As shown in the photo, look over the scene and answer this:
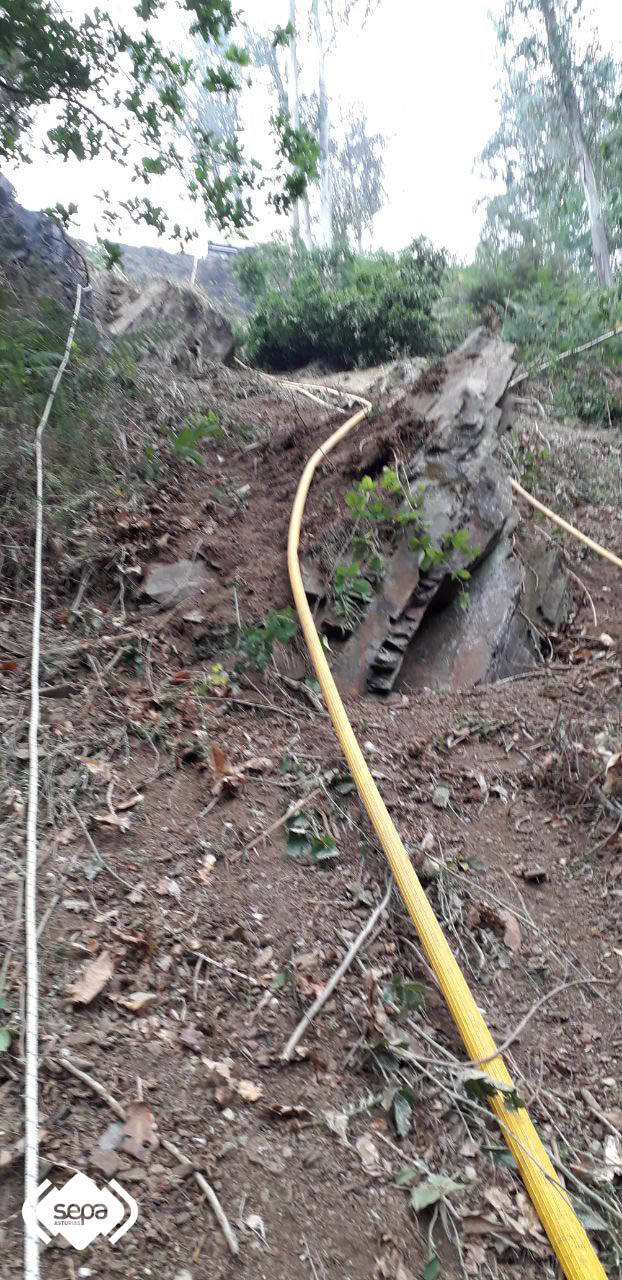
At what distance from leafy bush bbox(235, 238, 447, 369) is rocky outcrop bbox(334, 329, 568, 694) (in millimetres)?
4877

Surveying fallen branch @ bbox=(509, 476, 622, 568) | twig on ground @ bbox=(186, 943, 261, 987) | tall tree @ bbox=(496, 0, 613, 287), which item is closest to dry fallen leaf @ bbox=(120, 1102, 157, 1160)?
twig on ground @ bbox=(186, 943, 261, 987)

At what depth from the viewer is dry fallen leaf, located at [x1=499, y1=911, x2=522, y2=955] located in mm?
2107

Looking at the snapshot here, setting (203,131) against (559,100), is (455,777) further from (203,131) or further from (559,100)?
(559,100)

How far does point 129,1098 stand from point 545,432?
19.5 feet

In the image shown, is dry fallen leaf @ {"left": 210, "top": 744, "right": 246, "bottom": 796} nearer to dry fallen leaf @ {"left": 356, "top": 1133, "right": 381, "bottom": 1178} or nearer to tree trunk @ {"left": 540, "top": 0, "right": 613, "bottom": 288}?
dry fallen leaf @ {"left": 356, "top": 1133, "right": 381, "bottom": 1178}

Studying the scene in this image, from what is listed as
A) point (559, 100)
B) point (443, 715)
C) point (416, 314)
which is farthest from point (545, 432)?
point (559, 100)

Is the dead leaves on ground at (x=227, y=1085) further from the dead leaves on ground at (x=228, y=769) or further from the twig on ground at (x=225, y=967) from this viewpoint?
the dead leaves on ground at (x=228, y=769)

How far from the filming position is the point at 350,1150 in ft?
5.04

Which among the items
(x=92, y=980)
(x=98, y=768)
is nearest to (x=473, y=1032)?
(x=92, y=980)

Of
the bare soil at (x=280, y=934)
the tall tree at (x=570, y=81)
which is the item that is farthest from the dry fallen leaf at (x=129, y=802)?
the tall tree at (x=570, y=81)

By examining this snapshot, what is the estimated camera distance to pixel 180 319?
21.9ft

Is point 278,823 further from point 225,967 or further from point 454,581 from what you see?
point 454,581

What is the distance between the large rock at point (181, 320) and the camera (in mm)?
6344

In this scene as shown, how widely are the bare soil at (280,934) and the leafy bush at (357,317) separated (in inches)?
249
